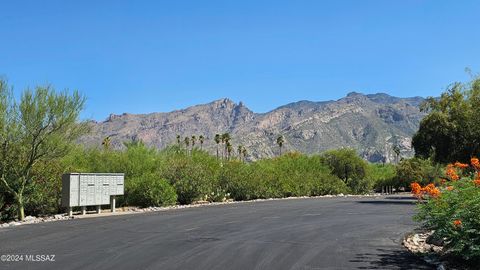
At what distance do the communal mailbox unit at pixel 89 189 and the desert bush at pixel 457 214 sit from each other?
15365mm

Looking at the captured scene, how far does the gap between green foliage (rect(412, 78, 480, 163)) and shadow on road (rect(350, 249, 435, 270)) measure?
86.0ft

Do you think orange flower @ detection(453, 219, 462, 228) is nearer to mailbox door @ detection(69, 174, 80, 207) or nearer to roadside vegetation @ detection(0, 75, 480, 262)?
roadside vegetation @ detection(0, 75, 480, 262)

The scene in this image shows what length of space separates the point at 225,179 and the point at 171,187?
998cm

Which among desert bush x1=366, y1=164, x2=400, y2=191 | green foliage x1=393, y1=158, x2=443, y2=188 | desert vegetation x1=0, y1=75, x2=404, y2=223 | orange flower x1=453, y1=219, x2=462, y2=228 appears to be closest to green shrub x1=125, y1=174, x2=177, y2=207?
desert vegetation x1=0, y1=75, x2=404, y2=223

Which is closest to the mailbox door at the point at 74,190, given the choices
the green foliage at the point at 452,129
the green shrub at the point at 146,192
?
the green shrub at the point at 146,192

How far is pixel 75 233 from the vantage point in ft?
51.8

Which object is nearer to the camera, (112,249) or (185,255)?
(185,255)

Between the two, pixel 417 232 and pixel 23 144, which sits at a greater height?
pixel 23 144

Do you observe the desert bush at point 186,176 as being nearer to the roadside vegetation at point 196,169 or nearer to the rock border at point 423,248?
the roadside vegetation at point 196,169

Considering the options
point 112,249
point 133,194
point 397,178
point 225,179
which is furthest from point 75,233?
point 397,178

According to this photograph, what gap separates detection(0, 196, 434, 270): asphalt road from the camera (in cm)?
1062

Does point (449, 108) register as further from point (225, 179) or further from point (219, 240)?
point (219, 240)

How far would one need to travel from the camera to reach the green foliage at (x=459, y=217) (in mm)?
9891

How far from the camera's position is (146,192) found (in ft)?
98.1
